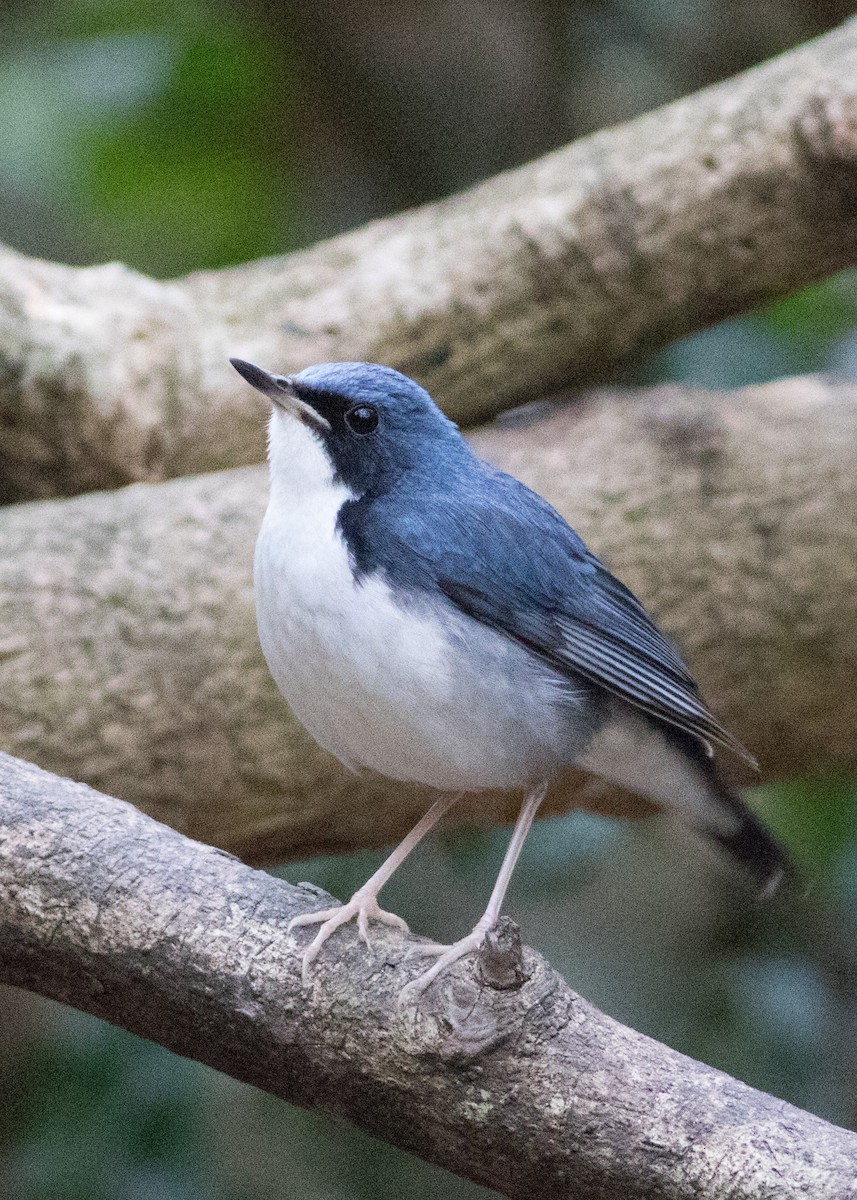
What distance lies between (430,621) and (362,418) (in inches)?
18.2

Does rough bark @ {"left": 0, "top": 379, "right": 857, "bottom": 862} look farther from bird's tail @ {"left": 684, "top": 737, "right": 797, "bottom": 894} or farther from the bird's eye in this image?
the bird's eye

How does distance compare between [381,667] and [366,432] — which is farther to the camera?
[366,432]

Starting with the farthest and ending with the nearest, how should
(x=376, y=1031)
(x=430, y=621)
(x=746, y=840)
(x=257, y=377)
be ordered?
1. (x=746, y=840)
2. (x=257, y=377)
3. (x=430, y=621)
4. (x=376, y=1031)

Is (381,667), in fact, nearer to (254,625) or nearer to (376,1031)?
(376,1031)

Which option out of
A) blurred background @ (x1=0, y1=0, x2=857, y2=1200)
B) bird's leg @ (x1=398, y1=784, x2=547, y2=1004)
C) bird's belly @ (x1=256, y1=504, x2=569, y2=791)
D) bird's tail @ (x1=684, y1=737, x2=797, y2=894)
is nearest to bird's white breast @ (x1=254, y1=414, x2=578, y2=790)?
bird's belly @ (x1=256, y1=504, x2=569, y2=791)

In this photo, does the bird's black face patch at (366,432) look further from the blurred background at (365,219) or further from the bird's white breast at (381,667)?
the blurred background at (365,219)

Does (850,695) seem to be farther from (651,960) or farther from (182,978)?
(182,978)

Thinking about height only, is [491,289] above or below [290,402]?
above

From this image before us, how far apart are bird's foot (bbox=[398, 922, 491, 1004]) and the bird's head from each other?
851 mm

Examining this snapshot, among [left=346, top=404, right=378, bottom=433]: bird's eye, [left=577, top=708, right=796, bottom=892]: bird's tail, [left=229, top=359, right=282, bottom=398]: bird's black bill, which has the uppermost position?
[left=577, top=708, right=796, bottom=892]: bird's tail

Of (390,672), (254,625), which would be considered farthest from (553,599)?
(254,625)

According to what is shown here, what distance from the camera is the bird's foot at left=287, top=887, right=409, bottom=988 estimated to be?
7.44 feet

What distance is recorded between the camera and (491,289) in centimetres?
436

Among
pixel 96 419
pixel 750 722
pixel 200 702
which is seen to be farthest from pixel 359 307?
pixel 750 722
